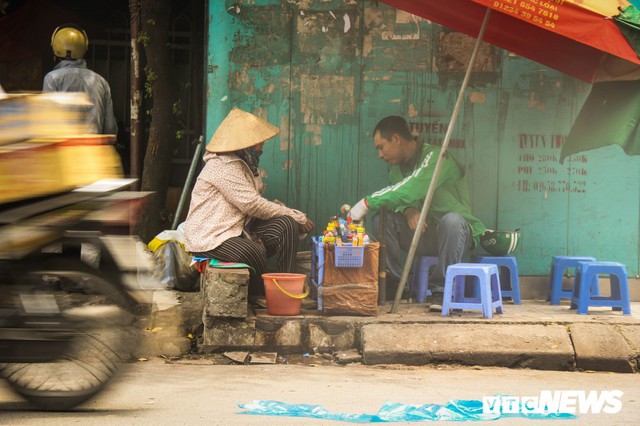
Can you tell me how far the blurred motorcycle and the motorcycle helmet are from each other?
4.11 meters

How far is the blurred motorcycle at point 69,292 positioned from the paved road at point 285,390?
14 cm

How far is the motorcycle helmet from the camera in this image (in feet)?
26.7

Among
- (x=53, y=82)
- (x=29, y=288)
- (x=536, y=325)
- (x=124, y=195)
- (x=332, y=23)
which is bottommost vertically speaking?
(x=536, y=325)

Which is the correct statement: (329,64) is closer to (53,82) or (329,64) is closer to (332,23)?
(332,23)

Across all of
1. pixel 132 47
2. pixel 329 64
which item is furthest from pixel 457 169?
pixel 132 47

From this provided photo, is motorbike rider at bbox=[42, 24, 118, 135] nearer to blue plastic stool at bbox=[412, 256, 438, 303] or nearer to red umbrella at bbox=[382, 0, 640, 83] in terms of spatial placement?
red umbrella at bbox=[382, 0, 640, 83]

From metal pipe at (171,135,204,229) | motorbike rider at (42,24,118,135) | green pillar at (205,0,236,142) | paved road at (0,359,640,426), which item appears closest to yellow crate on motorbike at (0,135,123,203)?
paved road at (0,359,640,426)

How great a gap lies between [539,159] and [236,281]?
312cm

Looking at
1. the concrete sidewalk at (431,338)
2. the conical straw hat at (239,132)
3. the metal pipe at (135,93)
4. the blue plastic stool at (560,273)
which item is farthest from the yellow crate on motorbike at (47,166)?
the blue plastic stool at (560,273)

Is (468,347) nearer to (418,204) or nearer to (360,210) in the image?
(360,210)

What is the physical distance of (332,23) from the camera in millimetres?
8227

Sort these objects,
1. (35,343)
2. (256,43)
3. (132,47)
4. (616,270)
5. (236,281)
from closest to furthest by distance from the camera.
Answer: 1. (35,343)
2. (236,281)
3. (616,270)
4. (256,43)
5. (132,47)

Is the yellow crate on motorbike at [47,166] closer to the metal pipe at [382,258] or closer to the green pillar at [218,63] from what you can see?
the metal pipe at [382,258]

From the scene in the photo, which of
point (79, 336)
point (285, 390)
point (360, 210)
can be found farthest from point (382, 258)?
point (79, 336)
